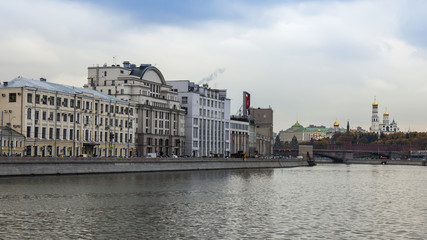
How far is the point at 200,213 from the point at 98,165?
58819 mm

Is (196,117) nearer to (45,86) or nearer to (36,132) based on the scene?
(45,86)

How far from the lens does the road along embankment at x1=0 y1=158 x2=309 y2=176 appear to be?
91.6 metres

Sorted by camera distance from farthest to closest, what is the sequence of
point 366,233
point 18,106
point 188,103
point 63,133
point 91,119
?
point 188,103, point 91,119, point 63,133, point 18,106, point 366,233

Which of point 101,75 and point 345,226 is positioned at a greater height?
point 101,75

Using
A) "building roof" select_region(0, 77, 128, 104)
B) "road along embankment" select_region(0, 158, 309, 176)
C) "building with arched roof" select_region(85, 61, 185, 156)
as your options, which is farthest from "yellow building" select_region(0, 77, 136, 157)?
"road along embankment" select_region(0, 158, 309, 176)

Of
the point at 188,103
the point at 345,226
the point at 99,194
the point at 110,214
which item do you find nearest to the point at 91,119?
the point at 188,103

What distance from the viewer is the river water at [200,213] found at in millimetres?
42594

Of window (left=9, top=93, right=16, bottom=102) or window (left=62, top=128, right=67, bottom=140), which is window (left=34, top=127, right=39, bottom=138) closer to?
window (left=9, top=93, right=16, bottom=102)

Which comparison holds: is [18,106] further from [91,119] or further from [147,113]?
[147,113]

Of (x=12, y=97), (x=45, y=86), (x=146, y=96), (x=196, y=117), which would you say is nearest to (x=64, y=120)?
(x=45, y=86)

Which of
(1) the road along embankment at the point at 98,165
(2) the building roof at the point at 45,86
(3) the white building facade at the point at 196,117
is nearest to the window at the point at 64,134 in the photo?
(2) the building roof at the point at 45,86

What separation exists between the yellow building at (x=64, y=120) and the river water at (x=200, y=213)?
40.3 meters

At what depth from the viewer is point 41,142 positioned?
122 metres

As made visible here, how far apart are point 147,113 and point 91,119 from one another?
27.2 metres
